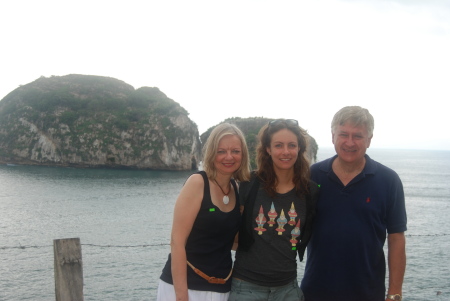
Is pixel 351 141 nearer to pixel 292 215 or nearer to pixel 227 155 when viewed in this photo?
pixel 292 215

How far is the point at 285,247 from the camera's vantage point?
3607 mm

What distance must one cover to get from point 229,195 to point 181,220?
502 mm

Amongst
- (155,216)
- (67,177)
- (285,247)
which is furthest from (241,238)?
(67,177)

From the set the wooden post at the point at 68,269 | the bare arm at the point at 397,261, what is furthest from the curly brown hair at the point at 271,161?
the wooden post at the point at 68,269

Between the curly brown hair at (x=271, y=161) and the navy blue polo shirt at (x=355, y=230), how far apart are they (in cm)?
26

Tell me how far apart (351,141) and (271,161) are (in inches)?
29.5

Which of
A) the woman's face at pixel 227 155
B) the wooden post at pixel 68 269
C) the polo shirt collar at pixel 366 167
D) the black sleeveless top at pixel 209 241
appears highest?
the woman's face at pixel 227 155

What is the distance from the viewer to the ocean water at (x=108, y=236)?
645 inches

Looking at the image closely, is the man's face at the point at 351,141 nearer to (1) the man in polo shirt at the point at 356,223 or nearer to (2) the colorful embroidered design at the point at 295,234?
(1) the man in polo shirt at the point at 356,223

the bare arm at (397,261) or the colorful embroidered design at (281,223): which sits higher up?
the colorful embroidered design at (281,223)

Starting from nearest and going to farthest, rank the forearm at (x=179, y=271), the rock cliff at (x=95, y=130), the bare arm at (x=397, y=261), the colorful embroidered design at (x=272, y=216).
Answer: the forearm at (x=179, y=271)
the colorful embroidered design at (x=272, y=216)
the bare arm at (x=397, y=261)
the rock cliff at (x=95, y=130)

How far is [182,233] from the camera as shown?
11.3 feet

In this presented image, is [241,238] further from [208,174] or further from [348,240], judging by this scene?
[348,240]

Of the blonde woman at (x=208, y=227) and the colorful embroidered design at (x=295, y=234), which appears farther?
the colorful embroidered design at (x=295, y=234)
